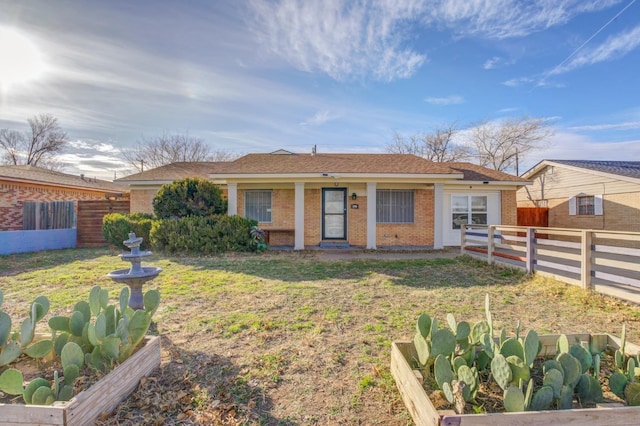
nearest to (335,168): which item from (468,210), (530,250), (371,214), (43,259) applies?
(371,214)

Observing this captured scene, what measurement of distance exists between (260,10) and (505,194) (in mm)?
10872

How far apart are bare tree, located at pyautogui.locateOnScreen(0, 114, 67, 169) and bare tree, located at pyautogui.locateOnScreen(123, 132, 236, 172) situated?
Answer: 748cm

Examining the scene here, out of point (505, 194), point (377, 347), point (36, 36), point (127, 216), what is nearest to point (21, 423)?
point (377, 347)

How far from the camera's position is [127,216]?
1162 centimetres

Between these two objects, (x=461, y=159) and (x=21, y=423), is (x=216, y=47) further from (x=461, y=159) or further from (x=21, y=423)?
(x=461, y=159)

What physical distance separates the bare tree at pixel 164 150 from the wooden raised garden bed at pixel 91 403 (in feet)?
104

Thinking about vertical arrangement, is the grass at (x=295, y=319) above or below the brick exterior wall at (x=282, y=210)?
below

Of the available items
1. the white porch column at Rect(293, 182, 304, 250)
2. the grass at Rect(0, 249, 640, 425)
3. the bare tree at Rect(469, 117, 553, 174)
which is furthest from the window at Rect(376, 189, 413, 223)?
the bare tree at Rect(469, 117, 553, 174)

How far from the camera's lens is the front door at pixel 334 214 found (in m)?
12.1

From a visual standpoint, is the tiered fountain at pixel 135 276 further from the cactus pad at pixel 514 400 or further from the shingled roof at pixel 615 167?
the shingled roof at pixel 615 167

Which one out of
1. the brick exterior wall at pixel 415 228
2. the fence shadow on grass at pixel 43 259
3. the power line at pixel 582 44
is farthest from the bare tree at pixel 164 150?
the power line at pixel 582 44

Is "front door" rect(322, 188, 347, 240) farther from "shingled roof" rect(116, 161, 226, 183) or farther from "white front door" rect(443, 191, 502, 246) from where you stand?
"shingled roof" rect(116, 161, 226, 183)

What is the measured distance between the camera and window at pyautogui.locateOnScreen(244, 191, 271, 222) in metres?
12.3

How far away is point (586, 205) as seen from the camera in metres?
14.9
